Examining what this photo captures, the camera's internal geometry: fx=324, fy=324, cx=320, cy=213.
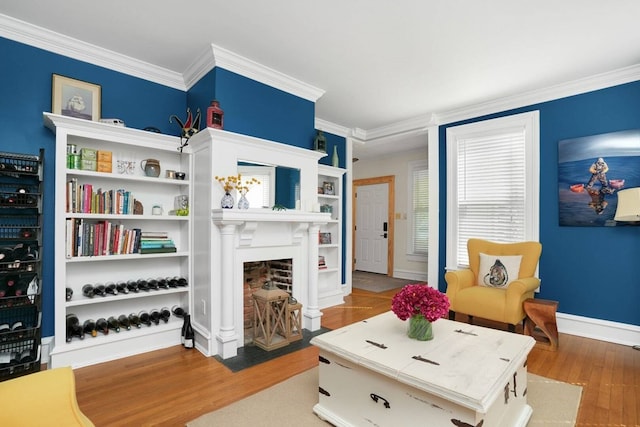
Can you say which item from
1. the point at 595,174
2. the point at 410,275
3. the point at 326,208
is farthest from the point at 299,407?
the point at 410,275

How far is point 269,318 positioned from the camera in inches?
119

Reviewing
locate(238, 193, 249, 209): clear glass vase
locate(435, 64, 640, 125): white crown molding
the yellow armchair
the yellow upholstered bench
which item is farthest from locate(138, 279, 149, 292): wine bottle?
locate(435, 64, 640, 125): white crown molding

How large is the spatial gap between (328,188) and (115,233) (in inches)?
115

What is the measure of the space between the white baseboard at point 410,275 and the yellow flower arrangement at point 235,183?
14.5ft

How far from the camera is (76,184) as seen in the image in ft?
8.84

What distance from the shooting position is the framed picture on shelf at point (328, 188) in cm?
495

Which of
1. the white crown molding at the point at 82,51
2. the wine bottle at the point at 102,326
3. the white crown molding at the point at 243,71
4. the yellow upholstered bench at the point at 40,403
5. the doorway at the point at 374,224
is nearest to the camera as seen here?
the yellow upholstered bench at the point at 40,403

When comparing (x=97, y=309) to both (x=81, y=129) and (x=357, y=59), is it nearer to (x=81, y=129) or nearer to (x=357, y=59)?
(x=81, y=129)

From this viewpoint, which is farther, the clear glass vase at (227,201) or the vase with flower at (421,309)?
the clear glass vase at (227,201)

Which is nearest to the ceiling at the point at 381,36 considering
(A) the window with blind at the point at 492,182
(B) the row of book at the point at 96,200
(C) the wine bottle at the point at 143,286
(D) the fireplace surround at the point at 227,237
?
(A) the window with blind at the point at 492,182

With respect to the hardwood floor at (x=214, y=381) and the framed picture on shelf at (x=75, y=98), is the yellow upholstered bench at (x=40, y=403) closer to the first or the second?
the hardwood floor at (x=214, y=381)

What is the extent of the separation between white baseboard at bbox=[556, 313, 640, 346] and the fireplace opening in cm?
305

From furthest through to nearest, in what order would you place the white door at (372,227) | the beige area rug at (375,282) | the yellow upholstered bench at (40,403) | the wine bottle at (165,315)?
1. the white door at (372,227)
2. the beige area rug at (375,282)
3. the wine bottle at (165,315)
4. the yellow upholstered bench at (40,403)

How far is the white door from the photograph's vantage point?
7.10m
